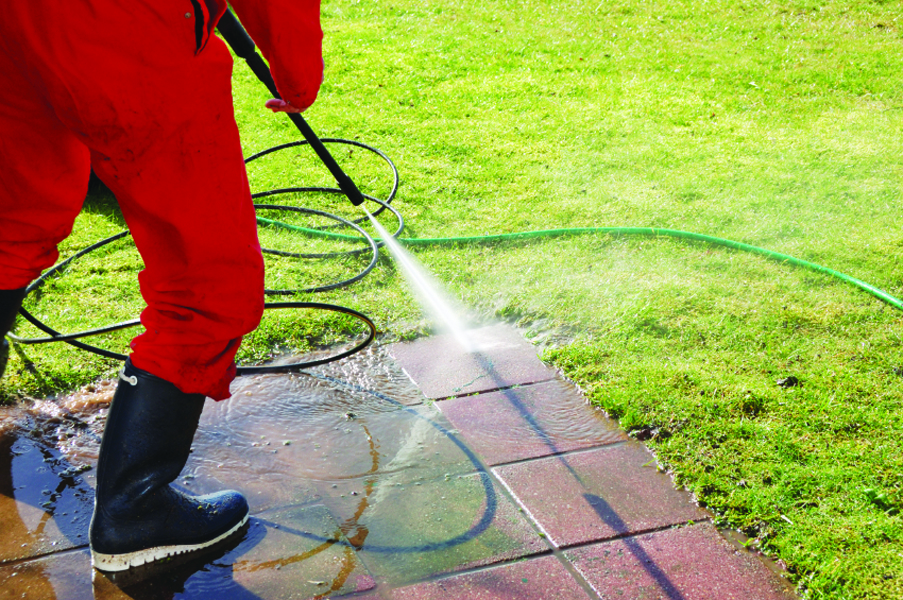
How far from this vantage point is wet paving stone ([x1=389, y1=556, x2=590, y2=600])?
2.12 meters

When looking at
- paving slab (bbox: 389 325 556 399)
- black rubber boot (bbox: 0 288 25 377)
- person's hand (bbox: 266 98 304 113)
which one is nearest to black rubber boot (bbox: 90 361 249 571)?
black rubber boot (bbox: 0 288 25 377)

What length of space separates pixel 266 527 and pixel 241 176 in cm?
113

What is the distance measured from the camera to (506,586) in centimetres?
216

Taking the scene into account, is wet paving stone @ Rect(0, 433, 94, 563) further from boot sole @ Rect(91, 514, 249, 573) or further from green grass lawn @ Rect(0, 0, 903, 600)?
green grass lawn @ Rect(0, 0, 903, 600)

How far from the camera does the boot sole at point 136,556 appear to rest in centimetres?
212

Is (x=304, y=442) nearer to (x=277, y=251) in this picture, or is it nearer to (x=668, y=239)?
(x=277, y=251)

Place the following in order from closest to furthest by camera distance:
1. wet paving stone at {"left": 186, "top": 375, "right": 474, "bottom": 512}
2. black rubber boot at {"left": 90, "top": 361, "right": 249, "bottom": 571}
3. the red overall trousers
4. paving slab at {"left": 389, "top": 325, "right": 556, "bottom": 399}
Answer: the red overall trousers < black rubber boot at {"left": 90, "top": 361, "right": 249, "bottom": 571} < wet paving stone at {"left": 186, "top": 375, "right": 474, "bottom": 512} < paving slab at {"left": 389, "top": 325, "right": 556, "bottom": 399}

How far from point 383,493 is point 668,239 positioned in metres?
2.49

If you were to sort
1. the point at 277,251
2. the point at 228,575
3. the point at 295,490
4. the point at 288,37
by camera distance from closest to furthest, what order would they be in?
the point at 288,37, the point at 228,575, the point at 295,490, the point at 277,251

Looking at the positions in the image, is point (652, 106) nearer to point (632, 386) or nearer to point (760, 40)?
point (760, 40)

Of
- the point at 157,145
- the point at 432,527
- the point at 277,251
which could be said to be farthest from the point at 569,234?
the point at 157,145

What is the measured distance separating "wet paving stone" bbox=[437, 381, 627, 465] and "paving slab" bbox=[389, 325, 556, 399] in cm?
7

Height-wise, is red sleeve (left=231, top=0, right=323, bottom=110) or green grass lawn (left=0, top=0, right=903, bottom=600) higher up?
red sleeve (left=231, top=0, right=323, bottom=110)

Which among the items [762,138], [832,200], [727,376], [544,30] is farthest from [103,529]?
[544,30]
